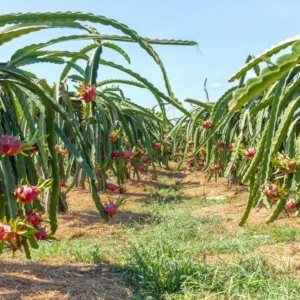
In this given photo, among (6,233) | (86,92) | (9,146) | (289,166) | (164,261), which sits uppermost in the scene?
(86,92)

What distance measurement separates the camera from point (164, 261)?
326cm

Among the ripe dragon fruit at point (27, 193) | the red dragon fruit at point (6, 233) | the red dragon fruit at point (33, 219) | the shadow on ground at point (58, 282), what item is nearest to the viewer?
the red dragon fruit at point (6, 233)

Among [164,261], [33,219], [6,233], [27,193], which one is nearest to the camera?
[6,233]

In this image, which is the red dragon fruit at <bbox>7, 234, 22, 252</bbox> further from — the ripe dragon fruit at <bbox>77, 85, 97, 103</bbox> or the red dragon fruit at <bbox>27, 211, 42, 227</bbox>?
the ripe dragon fruit at <bbox>77, 85, 97, 103</bbox>

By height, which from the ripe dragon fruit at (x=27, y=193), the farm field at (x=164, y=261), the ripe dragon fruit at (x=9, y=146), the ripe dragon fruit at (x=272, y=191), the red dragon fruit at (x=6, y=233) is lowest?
the farm field at (x=164, y=261)

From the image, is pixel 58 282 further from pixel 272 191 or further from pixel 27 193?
pixel 272 191

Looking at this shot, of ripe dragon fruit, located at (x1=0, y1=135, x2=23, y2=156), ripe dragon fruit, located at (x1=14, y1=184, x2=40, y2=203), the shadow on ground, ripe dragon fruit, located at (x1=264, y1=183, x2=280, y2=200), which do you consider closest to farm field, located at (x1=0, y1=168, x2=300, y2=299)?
the shadow on ground

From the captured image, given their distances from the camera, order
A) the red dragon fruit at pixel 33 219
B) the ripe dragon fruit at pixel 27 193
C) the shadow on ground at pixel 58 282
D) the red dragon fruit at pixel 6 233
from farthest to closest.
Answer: the shadow on ground at pixel 58 282, the red dragon fruit at pixel 33 219, the ripe dragon fruit at pixel 27 193, the red dragon fruit at pixel 6 233

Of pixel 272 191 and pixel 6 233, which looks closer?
pixel 6 233

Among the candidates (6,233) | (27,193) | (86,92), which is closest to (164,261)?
(86,92)

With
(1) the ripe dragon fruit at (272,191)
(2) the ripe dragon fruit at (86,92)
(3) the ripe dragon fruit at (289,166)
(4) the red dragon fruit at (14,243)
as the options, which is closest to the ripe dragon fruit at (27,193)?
(4) the red dragon fruit at (14,243)

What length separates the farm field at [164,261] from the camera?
2.85 metres

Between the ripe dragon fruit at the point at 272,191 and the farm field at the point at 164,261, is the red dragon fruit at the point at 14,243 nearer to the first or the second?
the farm field at the point at 164,261

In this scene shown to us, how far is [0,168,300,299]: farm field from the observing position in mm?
2848
